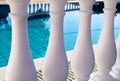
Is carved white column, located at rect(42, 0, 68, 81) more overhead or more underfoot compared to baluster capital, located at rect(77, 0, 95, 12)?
more underfoot

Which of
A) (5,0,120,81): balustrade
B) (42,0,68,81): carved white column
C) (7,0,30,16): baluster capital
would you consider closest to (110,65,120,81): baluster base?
(5,0,120,81): balustrade

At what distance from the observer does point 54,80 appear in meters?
0.91

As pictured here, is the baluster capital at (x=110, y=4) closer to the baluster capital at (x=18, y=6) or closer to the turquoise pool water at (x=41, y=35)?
the baluster capital at (x=18, y=6)

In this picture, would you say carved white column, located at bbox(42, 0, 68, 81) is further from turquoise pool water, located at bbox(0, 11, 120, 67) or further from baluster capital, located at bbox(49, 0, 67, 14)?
turquoise pool water, located at bbox(0, 11, 120, 67)

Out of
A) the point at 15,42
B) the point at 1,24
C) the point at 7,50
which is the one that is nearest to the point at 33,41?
the point at 7,50

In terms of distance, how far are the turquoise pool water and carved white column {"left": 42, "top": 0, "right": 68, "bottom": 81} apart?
3275mm

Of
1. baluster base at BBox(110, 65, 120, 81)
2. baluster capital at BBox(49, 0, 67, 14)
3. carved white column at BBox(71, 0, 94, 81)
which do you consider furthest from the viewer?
baluster base at BBox(110, 65, 120, 81)

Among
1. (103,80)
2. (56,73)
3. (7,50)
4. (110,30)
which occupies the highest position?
(110,30)

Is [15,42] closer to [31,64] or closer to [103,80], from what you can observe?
[31,64]

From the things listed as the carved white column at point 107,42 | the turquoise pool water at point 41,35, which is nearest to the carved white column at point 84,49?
the carved white column at point 107,42

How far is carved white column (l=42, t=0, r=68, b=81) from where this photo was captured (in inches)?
32.2

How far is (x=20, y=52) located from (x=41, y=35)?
16.7 ft

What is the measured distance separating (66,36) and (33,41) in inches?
35.2

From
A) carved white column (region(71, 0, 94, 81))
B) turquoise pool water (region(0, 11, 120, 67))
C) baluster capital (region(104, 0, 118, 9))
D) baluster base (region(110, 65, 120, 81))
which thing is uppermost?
baluster capital (region(104, 0, 118, 9))
